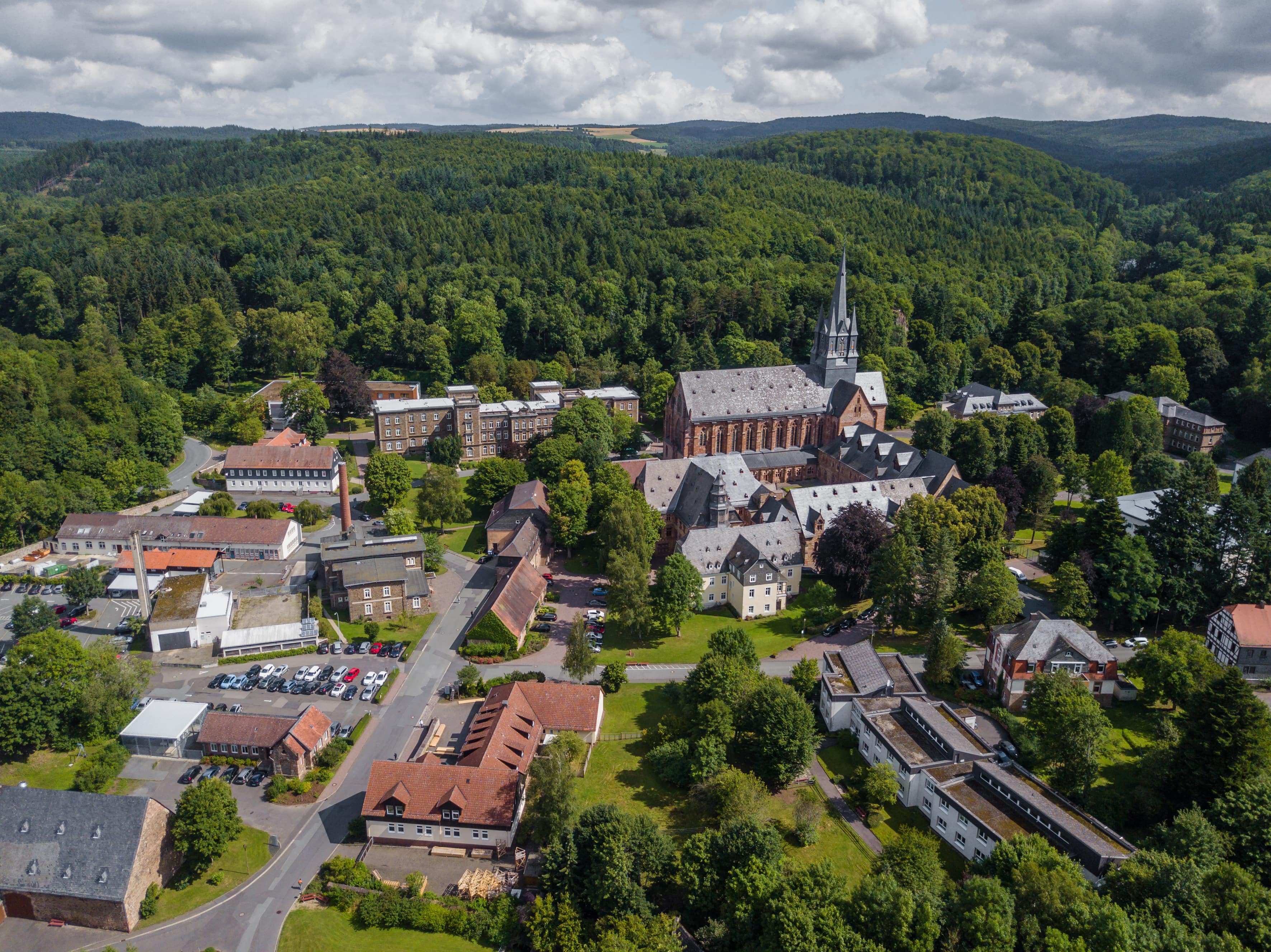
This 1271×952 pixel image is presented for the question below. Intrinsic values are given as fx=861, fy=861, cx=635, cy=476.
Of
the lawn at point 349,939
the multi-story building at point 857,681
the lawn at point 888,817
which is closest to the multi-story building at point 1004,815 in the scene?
the lawn at point 888,817

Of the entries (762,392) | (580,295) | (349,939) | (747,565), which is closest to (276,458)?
(747,565)

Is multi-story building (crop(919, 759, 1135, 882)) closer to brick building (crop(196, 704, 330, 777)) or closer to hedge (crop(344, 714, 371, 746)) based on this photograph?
hedge (crop(344, 714, 371, 746))

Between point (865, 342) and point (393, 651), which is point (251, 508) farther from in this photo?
point (865, 342)

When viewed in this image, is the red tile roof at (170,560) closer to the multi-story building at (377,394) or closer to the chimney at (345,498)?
the chimney at (345,498)

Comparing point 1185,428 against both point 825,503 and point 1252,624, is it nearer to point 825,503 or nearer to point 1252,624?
point 1252,624

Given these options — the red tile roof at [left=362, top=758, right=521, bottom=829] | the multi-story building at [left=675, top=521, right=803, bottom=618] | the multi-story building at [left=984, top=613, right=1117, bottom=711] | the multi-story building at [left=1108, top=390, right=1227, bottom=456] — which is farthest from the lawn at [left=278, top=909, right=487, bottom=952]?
the multi-story building at [left=1108, top=390, right=1227, bottom=456]

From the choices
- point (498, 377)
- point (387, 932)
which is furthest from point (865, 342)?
point (387, 932)
